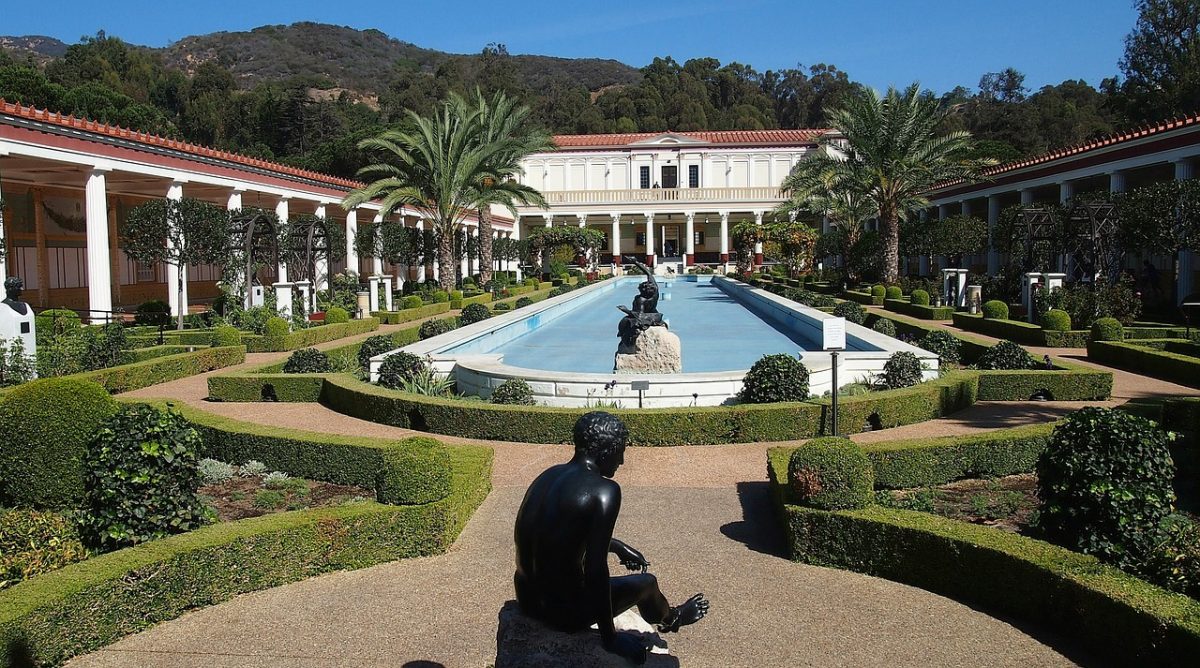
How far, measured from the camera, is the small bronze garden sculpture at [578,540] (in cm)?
306

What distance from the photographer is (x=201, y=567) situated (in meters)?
5.15

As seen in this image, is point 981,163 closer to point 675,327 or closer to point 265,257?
point 675,327

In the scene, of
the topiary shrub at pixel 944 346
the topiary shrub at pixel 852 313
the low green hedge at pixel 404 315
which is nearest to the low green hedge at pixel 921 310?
the topiary shrub at pixel 852 313

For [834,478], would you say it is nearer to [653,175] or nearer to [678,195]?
[678,195]

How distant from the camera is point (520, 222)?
60.0 m

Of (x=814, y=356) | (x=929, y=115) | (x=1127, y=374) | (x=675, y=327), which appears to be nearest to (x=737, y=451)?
(x=814, y=356)

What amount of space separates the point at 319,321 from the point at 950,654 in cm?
1940

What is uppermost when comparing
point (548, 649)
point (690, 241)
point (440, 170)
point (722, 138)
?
point (722, 138)

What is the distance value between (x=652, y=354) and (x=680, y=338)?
767 cm

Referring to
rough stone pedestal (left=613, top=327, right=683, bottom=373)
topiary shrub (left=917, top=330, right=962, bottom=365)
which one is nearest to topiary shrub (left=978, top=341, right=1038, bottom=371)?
topiary shrub (left=917, top=330, right=962, bottom=365)

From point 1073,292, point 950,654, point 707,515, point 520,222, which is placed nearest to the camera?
point 950,654

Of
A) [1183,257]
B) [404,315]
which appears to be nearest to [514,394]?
[404,315]

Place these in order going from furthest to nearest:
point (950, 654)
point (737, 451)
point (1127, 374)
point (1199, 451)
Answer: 1. point (1127, 374)
2. point (737, 451)
3. point (1199, 451)
4. point (950, 654)

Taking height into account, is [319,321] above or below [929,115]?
below
